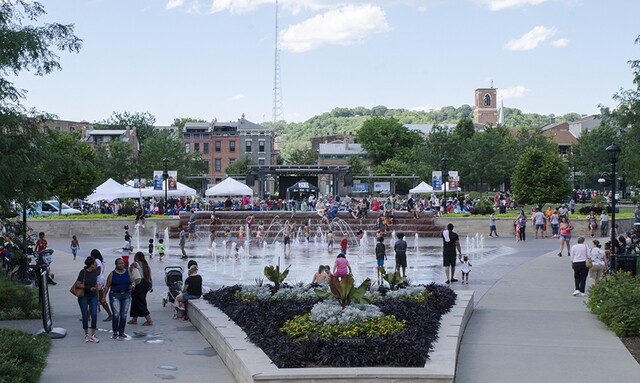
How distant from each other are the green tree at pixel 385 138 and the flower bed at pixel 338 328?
123555mm

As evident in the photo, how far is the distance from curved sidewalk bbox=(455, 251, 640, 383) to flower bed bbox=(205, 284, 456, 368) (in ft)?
2.73

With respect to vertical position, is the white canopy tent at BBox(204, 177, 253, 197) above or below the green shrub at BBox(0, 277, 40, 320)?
above

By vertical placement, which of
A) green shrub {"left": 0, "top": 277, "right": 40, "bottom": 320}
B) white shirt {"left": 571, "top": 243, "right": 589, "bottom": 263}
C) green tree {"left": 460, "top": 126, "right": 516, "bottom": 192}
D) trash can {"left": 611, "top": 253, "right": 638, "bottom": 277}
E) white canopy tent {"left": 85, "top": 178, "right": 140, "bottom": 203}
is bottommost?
green shrub {"left": 0, "top": 277, "right": 40, "bottom": 320}

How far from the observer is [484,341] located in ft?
45.8

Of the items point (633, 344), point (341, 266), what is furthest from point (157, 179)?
point (633, 344)

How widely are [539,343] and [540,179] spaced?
42.8 m

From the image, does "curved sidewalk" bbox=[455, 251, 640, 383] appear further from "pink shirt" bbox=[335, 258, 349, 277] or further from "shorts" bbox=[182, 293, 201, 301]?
"shorts" bbox=[182, 293, 201, 301]

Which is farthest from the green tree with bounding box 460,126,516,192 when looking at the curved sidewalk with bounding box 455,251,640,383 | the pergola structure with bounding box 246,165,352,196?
the curved sidewalk with bounding box 455,251,640,383

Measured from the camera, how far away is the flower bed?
10.6m

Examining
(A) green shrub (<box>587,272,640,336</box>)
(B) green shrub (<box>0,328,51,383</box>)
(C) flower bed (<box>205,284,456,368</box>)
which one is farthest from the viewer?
(A) green shrub (<box>587,272,640,336</box>)

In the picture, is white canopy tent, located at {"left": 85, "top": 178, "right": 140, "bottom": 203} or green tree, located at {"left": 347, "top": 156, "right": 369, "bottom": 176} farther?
green tree, located at {"left": 347, "top": 156, "right": 369, "bottom": 176}

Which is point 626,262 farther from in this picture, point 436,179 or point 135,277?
point 436,179

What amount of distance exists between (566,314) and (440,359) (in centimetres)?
704

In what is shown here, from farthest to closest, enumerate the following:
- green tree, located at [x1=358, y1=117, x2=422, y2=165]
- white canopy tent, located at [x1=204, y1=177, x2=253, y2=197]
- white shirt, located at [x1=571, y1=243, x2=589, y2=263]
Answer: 1. green tree, located at [x1=358, y1=117, x2=422, y2=165]
2. white canopy tent, located at [x1=204, y1=177, x2=253, y2=197]
3. white shirt, located at [x1=571, y1=243, x2=589, y2=263]
